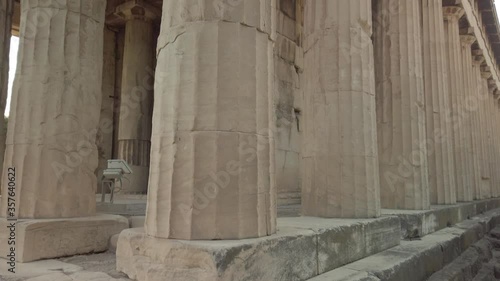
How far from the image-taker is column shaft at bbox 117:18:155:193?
13.0 metres

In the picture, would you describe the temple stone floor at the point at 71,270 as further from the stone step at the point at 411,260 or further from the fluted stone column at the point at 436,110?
the fluted stone column at the point at 436,110

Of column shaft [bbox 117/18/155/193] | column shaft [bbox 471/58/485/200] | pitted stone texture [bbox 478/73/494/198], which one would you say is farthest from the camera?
pitted stone texture [bbox 478/73/494/198]

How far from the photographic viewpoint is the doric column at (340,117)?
236 inches

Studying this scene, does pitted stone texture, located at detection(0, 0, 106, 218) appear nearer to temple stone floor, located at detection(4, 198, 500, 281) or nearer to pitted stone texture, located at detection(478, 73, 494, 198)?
temple stone floor, located at detection(4, 198, 500, 281)

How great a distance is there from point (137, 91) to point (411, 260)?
10.6 meters

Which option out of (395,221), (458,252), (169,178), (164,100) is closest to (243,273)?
(169,178)

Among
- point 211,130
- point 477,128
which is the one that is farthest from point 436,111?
point 211,130

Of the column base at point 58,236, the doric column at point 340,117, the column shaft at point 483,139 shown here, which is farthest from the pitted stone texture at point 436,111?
the column shaft at point 483,139

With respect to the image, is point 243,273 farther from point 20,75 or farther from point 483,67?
point 483,67

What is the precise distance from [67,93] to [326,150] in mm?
3956

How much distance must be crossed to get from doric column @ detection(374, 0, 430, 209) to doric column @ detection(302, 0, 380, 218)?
7.64 ft

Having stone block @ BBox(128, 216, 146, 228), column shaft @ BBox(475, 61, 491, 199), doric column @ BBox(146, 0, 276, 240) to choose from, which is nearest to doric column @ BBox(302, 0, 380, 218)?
doric column @ BBox(146, 0, 276, 240)

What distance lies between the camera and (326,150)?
615cm

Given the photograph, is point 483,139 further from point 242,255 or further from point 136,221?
point 242,255
